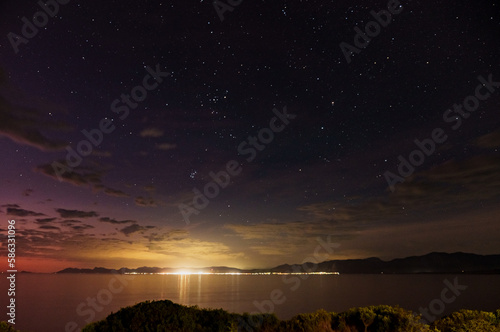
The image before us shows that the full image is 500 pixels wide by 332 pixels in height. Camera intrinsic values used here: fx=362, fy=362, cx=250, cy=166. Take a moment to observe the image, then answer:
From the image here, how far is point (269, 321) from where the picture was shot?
37.6 feet

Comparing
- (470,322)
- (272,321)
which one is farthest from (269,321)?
(470,322)

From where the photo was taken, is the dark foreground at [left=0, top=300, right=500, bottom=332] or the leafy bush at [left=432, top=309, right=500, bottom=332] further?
the leafy bush at [left=432, top=309, right=500, bottom=332]

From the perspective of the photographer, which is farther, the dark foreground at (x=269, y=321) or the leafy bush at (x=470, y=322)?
the leafy bush at (x=470, y=322)

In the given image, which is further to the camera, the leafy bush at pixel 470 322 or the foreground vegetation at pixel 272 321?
the leafy bush at pixel 470 322

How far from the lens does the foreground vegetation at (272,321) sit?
9.02 meters

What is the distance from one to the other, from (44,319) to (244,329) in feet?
167

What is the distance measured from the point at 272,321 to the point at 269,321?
0.10m

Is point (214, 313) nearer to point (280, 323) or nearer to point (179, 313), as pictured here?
point (179, 313)

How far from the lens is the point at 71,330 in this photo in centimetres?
4256

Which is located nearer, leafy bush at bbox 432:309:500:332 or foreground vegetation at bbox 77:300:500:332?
foreground vegetation at bbox 77:300:500:332

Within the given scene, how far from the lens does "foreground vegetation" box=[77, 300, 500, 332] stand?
29.6ft

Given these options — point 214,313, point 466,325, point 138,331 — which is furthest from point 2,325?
point 466,325

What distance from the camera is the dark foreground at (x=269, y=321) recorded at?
9.02m

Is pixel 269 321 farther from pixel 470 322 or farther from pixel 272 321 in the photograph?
pixel 470 322
